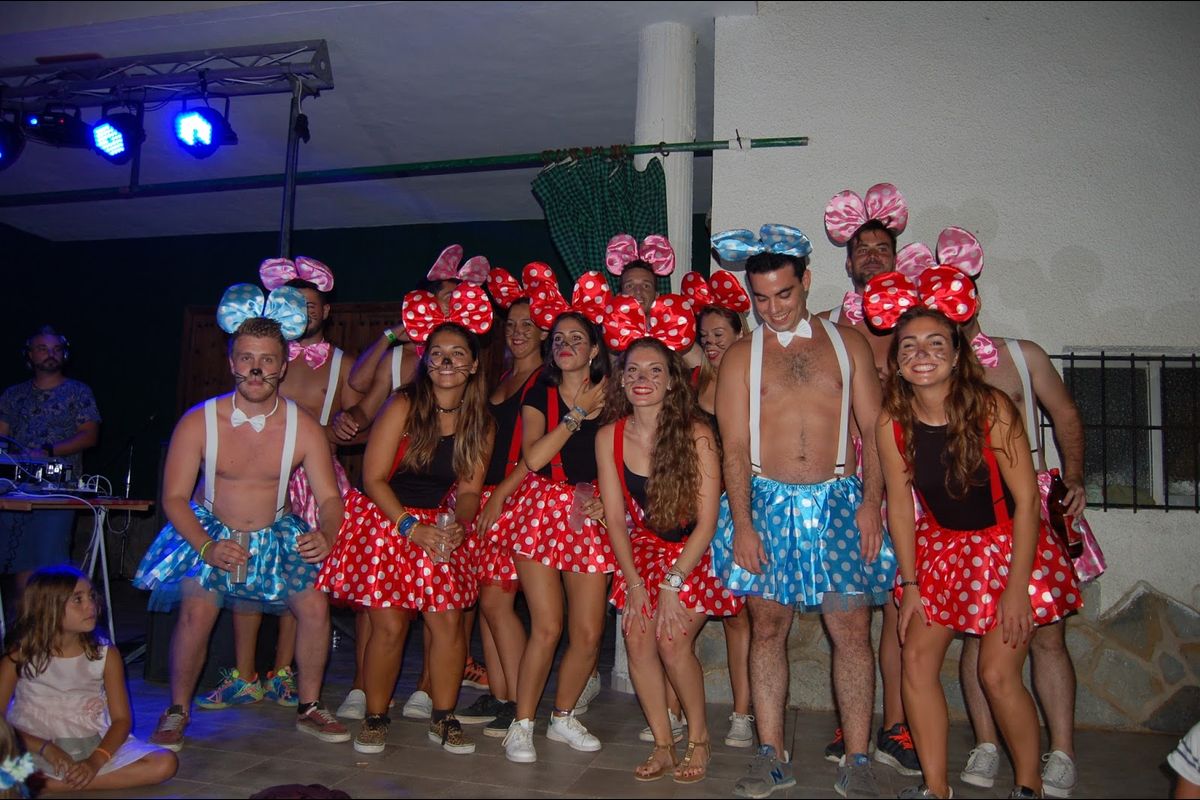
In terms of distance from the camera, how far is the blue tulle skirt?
397 cm

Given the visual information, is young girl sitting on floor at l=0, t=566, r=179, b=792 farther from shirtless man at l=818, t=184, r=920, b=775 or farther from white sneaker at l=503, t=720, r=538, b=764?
shirtless man at l=818, t=184, r=920, b=775

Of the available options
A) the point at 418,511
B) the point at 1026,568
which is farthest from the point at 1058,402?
the point at 418,511

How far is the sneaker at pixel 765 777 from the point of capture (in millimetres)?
3338

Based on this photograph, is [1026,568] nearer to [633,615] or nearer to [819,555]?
[819,555]

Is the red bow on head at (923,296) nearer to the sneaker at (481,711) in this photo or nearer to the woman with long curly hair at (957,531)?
the woman with long curly hair at (957,531)

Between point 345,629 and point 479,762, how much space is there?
106 inches

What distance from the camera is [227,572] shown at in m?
3.97

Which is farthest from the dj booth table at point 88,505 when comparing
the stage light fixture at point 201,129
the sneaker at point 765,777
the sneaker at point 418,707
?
the sneaker at point 765,777

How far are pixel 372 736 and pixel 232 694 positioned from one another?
1.14 metres

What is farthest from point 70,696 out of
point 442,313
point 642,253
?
point 642,253

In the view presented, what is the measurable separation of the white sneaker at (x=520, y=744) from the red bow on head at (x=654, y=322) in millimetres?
1571

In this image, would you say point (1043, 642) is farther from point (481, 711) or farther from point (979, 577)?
point (481, 711)

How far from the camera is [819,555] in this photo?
3.49m

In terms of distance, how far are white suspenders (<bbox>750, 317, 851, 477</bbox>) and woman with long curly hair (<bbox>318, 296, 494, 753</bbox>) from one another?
46.1 inches
